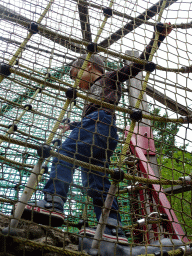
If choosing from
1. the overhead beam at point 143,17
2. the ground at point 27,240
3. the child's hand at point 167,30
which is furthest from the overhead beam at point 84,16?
the ground at point 27,240

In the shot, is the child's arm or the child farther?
the child's arm

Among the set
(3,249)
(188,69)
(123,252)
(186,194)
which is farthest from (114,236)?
(186,194)

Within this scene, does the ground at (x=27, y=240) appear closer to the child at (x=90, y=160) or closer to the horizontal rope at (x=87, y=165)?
the child at (x=90, y=160)

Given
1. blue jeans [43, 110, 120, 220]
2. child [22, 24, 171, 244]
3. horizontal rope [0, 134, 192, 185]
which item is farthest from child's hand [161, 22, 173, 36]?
horizontal rope [0, 134, 192, 185]

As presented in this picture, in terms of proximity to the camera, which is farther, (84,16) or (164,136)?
(164,136)

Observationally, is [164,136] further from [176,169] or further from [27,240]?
[27,240]

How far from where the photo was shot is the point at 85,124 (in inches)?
67.7

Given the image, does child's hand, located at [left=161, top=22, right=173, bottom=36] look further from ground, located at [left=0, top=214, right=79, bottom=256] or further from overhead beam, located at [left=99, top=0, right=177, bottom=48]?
ground, located at [left=0, top=214, right=79, bottom=256]

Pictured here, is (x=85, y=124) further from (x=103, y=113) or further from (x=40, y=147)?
(x=40, y=147)

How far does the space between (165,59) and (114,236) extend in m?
0.95

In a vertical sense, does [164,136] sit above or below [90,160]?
above

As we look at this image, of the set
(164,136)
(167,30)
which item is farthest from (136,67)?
(164,136)

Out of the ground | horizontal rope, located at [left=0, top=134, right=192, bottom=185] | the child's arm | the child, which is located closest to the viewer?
the ground

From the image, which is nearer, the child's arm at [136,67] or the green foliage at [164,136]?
the green foliage at [164,136]
